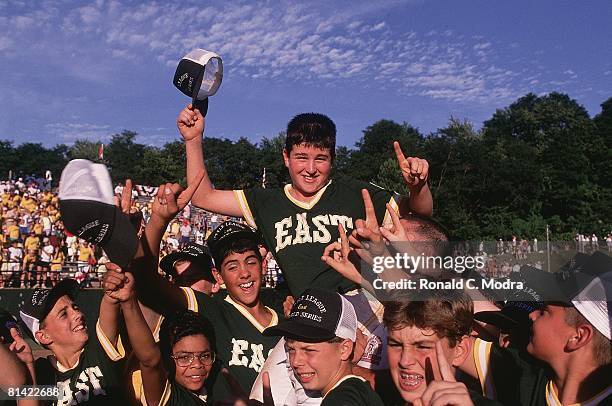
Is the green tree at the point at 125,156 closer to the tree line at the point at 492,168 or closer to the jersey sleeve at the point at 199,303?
the tree line at the point at 492,168

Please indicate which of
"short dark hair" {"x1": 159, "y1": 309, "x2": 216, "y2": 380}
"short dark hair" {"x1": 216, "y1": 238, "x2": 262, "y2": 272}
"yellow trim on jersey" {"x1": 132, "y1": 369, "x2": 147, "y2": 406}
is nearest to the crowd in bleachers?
"short dark hair" {"x1": 216, "y1": 238, "x2": 262, "y2": 272}

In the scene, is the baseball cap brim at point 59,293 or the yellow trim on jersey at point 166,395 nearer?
the yellow trim on jersey at point 166,395

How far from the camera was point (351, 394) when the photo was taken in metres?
2.78

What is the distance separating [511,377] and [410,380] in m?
0.79

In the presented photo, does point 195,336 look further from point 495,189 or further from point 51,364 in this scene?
point 495,189

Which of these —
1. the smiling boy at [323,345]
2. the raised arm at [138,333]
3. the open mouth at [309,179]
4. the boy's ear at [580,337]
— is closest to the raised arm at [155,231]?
the raised arm at [138,333]

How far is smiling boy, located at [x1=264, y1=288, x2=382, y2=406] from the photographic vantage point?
9.77 ft

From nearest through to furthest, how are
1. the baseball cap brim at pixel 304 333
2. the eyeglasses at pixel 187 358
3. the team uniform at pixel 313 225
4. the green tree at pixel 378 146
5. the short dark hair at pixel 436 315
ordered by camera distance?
the short dark hair at pixel 436 315 < the baseball cap brim at pixel 304 333 < the eyeglasses at pixel 187 358 < the team uniform at pixel 313 225 < the green tree at pixel 378 146

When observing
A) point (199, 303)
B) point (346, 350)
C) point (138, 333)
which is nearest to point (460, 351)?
point (346, 350)

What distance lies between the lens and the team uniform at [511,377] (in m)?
2.83

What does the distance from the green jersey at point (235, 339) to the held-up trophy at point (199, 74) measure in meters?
1.47

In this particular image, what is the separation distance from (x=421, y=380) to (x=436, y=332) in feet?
0.85

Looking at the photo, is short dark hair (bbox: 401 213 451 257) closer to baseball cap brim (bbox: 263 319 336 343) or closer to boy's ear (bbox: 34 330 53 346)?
baseball cap brim (bbox: 263 319 336 343)

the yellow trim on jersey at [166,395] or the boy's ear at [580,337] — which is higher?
the boy's ear at [580,337]
